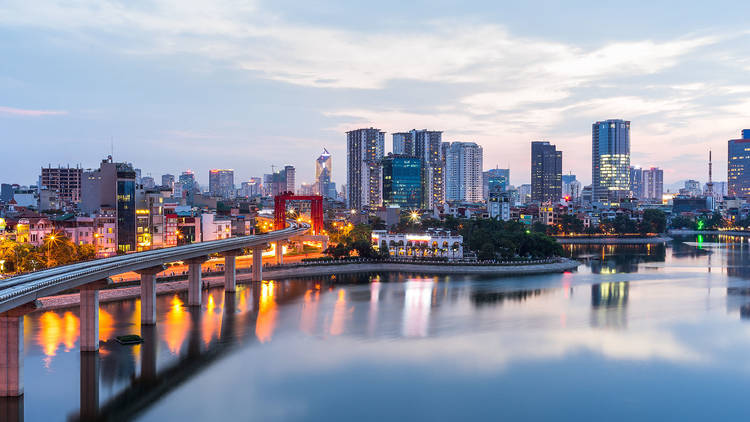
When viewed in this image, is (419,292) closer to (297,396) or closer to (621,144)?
(297,396)

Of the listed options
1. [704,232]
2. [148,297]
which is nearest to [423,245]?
[148,297]

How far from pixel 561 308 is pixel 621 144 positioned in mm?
138619

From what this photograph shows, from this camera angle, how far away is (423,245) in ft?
137

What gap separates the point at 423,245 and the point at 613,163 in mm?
123951

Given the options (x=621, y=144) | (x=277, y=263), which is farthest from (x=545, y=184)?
(x=277, y=263)

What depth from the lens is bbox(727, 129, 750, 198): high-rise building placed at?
160375mm

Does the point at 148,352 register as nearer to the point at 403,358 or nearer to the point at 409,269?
the point at 403,358

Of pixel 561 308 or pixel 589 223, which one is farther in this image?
pixel 589 223

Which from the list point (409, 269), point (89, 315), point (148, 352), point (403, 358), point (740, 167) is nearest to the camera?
point (89, 315)

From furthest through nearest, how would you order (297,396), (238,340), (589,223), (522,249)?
(589,223) → (522,249) → (238,340) → (297,396)

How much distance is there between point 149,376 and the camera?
52.3 feet

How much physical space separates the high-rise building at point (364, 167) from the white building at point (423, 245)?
6566cm

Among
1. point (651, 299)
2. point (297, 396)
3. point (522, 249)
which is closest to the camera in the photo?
point (297, 396)

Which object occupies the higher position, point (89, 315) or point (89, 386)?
point (89, 315)
